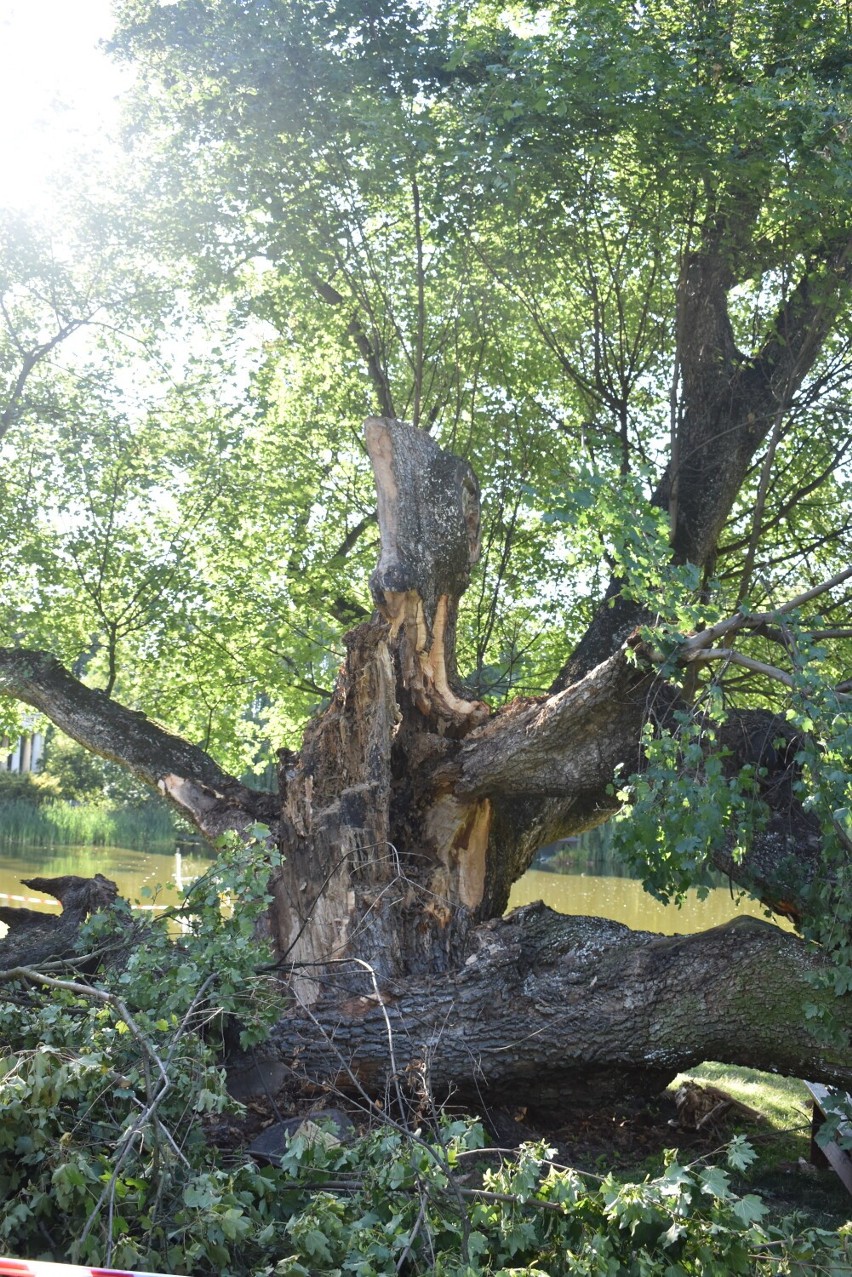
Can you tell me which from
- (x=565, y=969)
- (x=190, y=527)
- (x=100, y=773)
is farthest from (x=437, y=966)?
(x=100, y=773)

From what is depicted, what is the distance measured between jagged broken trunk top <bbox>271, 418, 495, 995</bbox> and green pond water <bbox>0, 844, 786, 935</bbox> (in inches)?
380

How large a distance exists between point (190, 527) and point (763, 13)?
6380 millimetres

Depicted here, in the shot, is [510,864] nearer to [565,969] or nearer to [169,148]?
[565,969]

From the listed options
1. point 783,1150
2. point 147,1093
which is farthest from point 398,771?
point 147,1093

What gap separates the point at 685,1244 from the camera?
354 centimetres

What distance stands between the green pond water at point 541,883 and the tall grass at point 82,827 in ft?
0.93

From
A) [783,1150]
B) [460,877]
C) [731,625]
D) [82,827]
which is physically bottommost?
[783,1150]

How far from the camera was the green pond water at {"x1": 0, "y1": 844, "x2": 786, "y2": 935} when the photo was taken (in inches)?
699

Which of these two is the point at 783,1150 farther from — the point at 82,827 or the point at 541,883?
the point at 82,827

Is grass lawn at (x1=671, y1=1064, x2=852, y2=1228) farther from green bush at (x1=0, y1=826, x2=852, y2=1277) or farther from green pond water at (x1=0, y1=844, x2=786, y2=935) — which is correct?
green pond water at (x1=0, y1=844, x2=786, y2=935)

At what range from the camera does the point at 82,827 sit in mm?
24359

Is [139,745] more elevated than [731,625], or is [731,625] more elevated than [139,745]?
[731,625]

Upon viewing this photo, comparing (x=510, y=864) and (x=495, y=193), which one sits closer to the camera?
(x=510, y=864)

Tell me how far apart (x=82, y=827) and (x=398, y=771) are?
18620 mm
